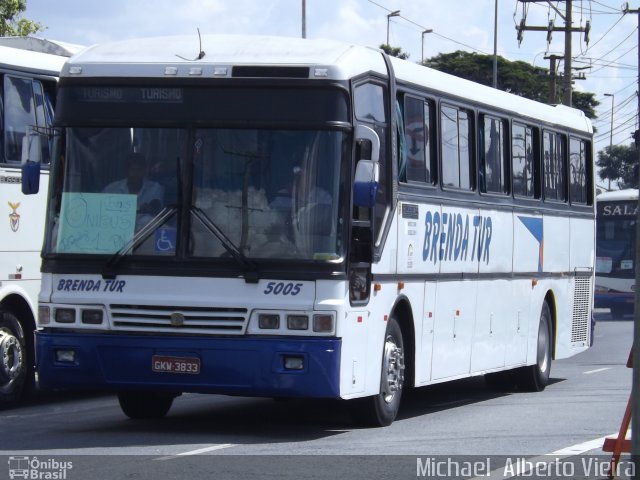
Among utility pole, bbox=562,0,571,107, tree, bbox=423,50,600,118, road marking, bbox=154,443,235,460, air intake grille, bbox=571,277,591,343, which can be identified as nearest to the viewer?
road marking, bbox=154,443,235,460

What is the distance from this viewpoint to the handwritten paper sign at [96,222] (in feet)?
39.4

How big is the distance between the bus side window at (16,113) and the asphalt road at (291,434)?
277 centimetres

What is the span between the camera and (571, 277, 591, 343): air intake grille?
19969 millimetres

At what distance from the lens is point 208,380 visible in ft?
38.5

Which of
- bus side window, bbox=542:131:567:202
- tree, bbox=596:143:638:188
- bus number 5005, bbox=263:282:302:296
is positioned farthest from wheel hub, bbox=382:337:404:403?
tree, bbox=596:143:638:188

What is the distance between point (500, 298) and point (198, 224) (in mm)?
5663

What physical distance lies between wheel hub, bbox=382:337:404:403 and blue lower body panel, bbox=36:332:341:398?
1382 millimetres

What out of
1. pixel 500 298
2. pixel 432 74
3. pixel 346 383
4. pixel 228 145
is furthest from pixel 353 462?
pixel 500 298

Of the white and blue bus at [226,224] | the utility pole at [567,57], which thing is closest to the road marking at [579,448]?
the white and blue bus at [226,224]

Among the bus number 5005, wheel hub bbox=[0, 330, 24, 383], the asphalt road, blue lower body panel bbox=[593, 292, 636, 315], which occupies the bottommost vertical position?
the asphalt road

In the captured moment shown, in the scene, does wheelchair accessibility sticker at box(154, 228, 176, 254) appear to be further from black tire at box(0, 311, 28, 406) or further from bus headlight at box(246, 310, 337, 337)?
black tire at box(0, 311, 28, 406)

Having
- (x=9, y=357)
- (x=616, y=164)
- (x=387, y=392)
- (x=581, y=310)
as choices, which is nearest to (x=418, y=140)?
(x=387, y=392)

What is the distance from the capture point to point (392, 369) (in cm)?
1301

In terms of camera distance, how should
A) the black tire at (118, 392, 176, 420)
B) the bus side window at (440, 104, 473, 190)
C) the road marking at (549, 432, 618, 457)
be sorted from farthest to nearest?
1. the bus side window at (440, 104, 473, 190)
2. the black tire at (118, 392, 176, 420)
3. the road marking at (549, 432, 618, 457)
